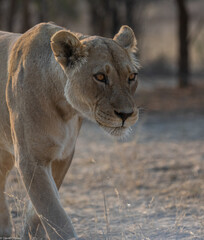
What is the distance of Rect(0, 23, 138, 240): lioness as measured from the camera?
3576 mm

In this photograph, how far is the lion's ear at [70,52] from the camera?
11.8 feet

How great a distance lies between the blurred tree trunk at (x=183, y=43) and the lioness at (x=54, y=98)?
379 inches

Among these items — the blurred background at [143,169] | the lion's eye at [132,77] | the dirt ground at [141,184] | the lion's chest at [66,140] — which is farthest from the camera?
the blurred background at [143,169]

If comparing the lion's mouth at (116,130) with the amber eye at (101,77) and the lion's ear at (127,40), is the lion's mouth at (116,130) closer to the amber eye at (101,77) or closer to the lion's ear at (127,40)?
the amber eye at (101,77)

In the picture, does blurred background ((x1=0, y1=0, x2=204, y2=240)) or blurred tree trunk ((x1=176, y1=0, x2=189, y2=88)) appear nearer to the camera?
blurred background ((x1=0, y1=0, x2=204, y2=240))

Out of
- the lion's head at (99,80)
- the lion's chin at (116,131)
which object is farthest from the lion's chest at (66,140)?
the lion's chin at (116,131)

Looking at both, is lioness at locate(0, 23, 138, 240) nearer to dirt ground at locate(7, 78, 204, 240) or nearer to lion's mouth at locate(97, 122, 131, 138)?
lion's mouth at locate(97, 122, 131, 138)

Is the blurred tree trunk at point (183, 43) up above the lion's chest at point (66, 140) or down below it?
below

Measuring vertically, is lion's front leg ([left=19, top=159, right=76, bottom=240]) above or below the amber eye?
below

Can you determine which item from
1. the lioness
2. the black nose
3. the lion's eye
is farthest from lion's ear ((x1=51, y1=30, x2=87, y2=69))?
the black nose

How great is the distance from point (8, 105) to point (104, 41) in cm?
83

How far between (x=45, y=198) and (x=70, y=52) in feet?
3.20

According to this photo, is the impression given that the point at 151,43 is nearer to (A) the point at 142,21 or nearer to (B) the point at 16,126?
(A) the point at 142,21

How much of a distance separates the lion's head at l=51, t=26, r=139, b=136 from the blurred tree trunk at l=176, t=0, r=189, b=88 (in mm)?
10037
